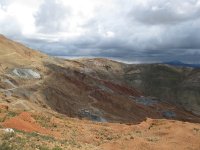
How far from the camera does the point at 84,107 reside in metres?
80.8

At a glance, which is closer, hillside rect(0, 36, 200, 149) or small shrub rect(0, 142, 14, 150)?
small shrub rect(0, 142, 14, 150)

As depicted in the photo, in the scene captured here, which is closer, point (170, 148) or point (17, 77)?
point (170, 148)

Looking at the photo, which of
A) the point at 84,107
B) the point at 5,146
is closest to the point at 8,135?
the point at 5,146

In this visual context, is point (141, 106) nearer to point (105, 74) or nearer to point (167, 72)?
point (105, 74)

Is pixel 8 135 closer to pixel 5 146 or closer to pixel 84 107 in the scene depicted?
pixel 5 146

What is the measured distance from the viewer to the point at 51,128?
40406 millimetres

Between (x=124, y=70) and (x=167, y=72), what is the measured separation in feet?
62.7

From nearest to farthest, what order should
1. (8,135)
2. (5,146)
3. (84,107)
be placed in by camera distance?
(5,146) → (8,135) → (84,107)

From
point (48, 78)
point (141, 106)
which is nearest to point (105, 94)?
point (141, 106)

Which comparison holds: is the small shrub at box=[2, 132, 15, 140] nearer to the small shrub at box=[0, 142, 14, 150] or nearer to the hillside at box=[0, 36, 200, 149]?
the hillside at box=[0, 36, 200, 149]

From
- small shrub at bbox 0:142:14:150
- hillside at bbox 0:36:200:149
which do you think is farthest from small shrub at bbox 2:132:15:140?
small shrub at bbox 0:142:14:150

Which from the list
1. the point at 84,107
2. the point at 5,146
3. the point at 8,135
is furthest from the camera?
the point at 84,107

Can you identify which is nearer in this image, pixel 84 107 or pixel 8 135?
pixel 8 135

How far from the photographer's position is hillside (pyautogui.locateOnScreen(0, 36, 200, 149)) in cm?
3516
